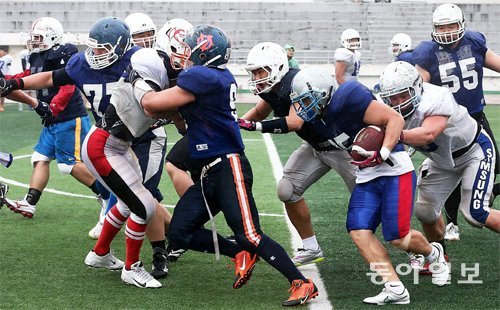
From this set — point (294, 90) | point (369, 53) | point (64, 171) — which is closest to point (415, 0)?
point (369, 53)

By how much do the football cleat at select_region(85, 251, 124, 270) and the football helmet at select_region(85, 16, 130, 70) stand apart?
1.37 metres

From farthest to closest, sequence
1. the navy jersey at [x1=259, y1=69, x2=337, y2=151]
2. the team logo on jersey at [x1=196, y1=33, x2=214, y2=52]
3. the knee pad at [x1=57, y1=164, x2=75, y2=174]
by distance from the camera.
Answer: the knee pad at [x1=57, y1=164, x2=75, y2=174], the navy jersey at [x1=259, y1=69, x2=337, y2=151], the team logo on jersey at [x1=196, y1=33, x2=214, y2=52]

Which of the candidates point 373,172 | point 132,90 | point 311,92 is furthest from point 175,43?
point 373,172

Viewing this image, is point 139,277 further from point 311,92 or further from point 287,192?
point 311,92

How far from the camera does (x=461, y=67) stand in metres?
7.22

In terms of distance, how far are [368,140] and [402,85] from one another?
489 millimetres

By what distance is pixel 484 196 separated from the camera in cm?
621

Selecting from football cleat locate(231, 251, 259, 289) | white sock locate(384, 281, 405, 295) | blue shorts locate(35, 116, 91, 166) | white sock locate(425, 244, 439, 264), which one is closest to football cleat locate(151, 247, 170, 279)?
football cleat locate(231, 251, 259, 289)

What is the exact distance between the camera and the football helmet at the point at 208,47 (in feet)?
18.1

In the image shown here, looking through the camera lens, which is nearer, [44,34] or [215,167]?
[215,167]

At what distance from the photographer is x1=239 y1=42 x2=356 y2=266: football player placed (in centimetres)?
583

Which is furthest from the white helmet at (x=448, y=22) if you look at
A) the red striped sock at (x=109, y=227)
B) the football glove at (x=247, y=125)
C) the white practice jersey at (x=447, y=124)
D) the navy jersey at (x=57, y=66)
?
the navy jersey at (x=57, y=66)

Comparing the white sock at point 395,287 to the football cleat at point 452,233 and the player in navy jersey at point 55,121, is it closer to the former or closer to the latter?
the football cleat at point 452,233

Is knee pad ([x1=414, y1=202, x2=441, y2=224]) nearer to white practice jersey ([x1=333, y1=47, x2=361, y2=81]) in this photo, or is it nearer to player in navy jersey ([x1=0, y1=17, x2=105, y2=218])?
player in navy jersey ([x1=0, y1=17, x2=105, y2=218])
